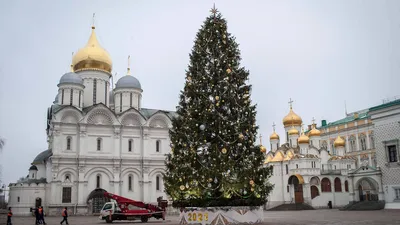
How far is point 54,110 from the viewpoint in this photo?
37.2 metres

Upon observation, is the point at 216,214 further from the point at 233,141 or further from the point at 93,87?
the point at 93,87

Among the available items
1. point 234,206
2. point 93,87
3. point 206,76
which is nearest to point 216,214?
point 234,206

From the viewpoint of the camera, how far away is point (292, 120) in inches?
1935

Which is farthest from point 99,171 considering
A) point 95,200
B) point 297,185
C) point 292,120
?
point 292,120

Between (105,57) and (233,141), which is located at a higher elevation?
(105,57)

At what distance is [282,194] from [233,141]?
30.9 m

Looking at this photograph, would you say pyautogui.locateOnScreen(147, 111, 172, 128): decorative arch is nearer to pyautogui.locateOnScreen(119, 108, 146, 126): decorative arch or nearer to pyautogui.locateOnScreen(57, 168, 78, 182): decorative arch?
pyautogui.locateOnScreen(119, 108, 146, 126): decorative arch

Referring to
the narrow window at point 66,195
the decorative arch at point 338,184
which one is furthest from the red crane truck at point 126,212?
the decorative arch at point 338,184

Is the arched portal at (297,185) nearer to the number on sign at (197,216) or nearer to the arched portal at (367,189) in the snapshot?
the arched portal at (367,189)

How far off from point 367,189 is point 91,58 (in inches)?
1164

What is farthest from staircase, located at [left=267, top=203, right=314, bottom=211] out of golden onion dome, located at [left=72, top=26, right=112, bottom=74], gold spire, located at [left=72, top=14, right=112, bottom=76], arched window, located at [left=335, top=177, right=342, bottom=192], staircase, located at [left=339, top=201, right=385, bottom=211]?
golden onion dome, located at [left=72, top=26, right=112, bottom=74]

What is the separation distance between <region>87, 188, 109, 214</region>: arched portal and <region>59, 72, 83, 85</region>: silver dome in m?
10.8

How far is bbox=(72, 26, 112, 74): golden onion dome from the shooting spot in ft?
137

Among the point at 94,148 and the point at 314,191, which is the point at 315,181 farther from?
the point at 94,148
